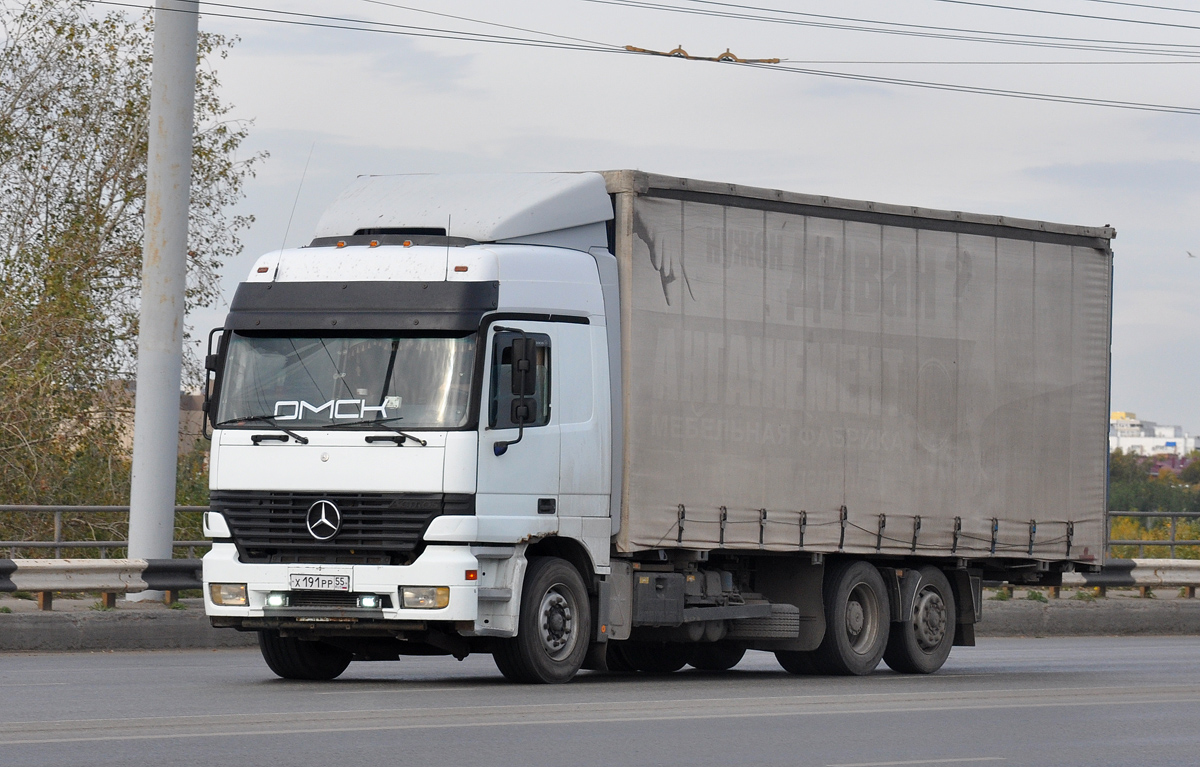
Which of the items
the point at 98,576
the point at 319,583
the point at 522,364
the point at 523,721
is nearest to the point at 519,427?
the point at 522,364

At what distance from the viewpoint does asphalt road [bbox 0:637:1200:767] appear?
30.4 feet

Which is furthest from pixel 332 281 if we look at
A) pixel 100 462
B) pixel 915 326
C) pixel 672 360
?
pixel 100 462

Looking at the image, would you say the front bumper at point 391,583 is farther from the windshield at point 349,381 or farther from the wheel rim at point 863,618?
the wheel rim at point 863,618

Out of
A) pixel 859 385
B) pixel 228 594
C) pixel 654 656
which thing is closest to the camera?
pixel 228 594

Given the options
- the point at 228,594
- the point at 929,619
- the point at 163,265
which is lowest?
the point at 929,619

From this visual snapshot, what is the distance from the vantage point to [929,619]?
17.2 metres

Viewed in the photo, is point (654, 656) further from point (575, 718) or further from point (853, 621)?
point (575, 718)

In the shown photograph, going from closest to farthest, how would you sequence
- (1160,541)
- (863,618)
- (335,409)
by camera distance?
(335,409) → (863,618) → (1160,541)

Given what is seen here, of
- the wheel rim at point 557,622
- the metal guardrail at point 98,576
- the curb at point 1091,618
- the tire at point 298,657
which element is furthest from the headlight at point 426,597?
the curb at point 1091,618

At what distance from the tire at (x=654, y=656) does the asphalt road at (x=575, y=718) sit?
17 centimetres

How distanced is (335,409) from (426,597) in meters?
1.44

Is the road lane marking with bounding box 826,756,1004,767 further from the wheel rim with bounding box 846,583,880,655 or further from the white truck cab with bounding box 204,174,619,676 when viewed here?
the wheel rim with bounding box 846,583,880,655

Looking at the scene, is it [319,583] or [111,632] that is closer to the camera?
[319,583]

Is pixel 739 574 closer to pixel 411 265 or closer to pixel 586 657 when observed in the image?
pixel 586 657
